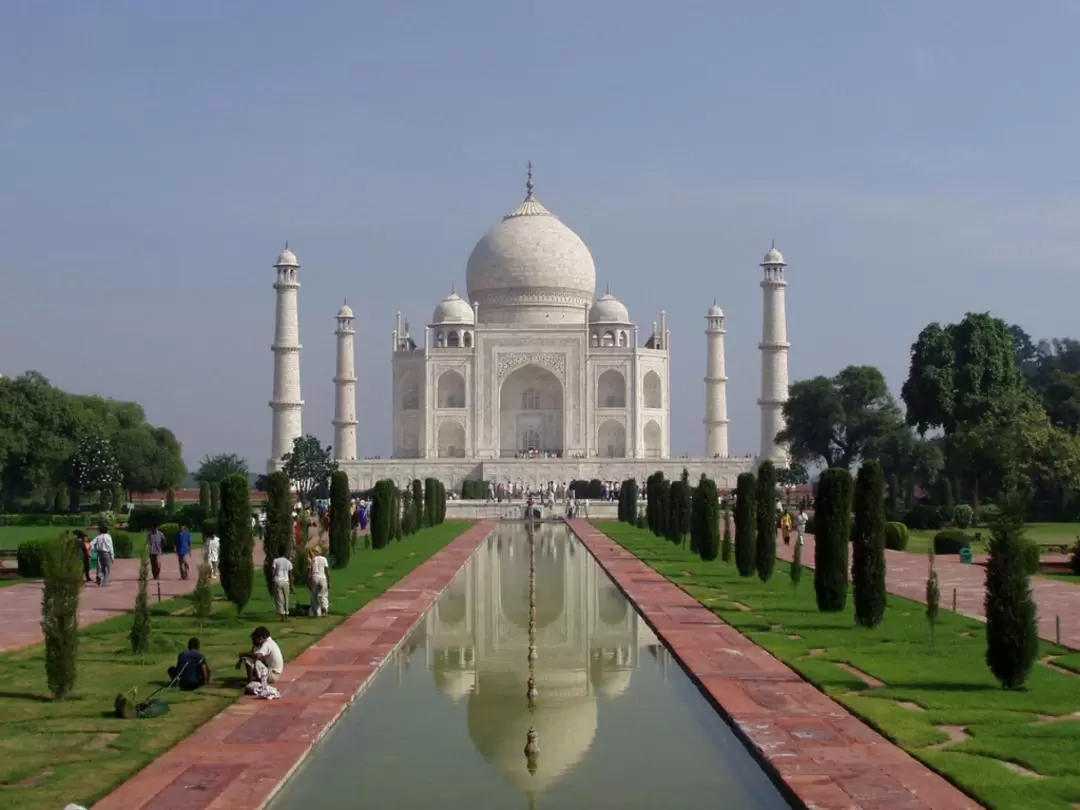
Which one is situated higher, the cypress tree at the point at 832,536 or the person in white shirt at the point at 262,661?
the cypress tree at the point at 832,536

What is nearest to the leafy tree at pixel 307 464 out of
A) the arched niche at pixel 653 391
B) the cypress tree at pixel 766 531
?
the arched niche at pixel 653 391

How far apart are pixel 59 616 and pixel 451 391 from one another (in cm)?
3975

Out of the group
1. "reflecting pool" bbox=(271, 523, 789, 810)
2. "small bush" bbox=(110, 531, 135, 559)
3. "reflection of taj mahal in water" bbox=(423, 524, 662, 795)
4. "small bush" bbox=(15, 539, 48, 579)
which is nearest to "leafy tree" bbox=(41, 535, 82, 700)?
"reflecting pool" bbox=(271, 523, 789, 810)

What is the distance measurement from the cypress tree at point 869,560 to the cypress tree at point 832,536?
70cm

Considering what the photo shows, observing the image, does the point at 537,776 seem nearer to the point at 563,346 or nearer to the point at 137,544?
the point at 137,544

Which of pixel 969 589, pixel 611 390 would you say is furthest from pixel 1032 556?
pixel 611 390

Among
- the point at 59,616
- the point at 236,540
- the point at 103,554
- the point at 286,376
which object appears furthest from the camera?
the point at 286,376

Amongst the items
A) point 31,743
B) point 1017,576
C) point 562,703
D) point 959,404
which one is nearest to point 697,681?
point 562,703

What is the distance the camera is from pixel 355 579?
Answer: 16.4 metres

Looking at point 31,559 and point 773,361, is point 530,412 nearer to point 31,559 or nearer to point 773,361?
point 773,361

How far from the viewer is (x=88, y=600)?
14.3 metres

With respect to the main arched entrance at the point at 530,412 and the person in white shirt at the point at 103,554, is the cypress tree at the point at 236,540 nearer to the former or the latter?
the person in white shirt at the point at 103,554

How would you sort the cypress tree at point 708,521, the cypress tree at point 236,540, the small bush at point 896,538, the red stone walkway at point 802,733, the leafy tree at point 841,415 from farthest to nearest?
1. the leafy tree at point 841,415
2. the small bush at point 896,538
3. the cypress tree at point 708,521
4. the cypress tree at point 236,540
5. the red stone walkway at point 802,733

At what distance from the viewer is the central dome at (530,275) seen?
158 feet
